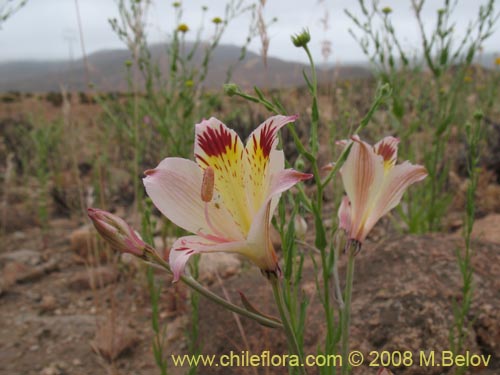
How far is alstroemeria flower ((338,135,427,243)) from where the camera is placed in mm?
1160

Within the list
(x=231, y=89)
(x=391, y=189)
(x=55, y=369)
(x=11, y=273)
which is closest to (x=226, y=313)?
(x=55, y=369)

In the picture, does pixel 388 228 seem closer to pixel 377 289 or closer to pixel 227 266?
pixel 227 266

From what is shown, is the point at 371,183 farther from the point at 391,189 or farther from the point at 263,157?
the point at 263,157

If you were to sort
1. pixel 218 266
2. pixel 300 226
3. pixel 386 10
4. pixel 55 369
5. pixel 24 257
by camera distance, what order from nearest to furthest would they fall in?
pixel 300 226 < pixel 55 369 < pixel 386 10 < pixel 218 266 < pixel 24 257

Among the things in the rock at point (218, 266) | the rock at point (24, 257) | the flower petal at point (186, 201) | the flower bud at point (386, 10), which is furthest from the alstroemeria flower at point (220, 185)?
the rock at point (24, 257)

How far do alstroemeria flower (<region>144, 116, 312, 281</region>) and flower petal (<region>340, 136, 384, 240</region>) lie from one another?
269mm

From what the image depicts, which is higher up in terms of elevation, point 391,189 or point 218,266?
point 391,189

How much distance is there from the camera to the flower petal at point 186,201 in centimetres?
101

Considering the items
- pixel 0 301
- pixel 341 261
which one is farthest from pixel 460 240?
pixel 0 301

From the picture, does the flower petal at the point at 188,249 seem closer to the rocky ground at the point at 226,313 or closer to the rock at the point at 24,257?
the rocky ground at the point at 226,313

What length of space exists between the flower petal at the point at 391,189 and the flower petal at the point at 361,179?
0.5 inches

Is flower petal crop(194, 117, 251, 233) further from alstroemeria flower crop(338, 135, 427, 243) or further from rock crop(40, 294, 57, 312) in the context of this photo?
rock crop(40, 294, 57, 312)

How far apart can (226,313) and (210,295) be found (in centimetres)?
156

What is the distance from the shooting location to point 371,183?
118 cm
